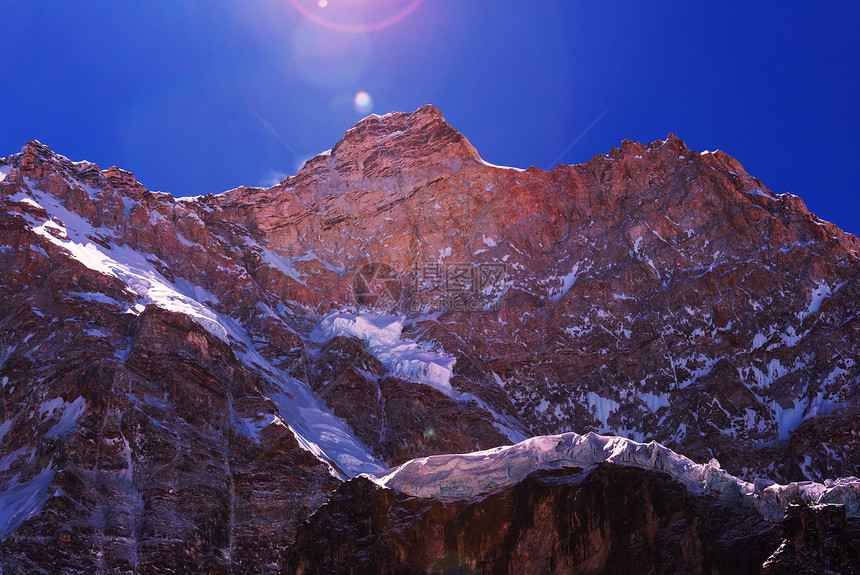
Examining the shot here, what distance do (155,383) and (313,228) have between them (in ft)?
184

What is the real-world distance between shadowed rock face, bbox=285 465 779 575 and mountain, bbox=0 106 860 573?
0.14 m

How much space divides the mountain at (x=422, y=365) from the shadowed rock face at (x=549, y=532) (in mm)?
137

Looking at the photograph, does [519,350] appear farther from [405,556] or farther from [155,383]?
[405,556]

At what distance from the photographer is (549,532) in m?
50.9

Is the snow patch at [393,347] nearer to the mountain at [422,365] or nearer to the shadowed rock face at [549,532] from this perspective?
the mountain at [422,365]

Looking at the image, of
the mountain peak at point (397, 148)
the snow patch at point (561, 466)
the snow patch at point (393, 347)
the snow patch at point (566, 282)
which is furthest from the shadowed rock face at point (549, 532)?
the mountain peak at point (397, 148)

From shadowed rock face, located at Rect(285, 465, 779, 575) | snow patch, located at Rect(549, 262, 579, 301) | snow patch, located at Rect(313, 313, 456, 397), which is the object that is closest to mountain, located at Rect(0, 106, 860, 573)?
shadowed rock face, located at Rect(285, 465, 779, 575)

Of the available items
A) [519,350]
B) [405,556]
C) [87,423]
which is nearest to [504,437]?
[519,350]

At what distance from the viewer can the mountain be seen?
52562 millimetres

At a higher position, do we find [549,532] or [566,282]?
[566,282]

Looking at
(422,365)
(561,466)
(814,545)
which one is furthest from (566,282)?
(814,545)

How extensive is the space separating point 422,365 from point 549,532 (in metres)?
61.6

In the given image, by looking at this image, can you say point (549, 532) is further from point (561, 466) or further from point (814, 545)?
point (814, 545)

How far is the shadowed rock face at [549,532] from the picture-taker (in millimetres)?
47156
